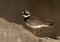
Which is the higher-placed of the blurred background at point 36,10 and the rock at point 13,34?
the rock at point 13,34

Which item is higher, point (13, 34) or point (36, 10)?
point (13, 34)

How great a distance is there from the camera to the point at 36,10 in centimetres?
962

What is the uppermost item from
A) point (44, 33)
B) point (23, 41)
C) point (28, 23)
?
point (23, 41)

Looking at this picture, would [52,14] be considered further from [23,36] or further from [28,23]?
[23,36]

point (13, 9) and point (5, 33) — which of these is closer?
point (5, 33)

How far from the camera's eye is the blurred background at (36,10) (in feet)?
29.9

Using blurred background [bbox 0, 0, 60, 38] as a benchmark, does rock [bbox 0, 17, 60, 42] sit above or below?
above

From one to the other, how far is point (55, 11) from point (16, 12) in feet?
4.65

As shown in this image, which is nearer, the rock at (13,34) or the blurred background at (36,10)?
the rock at (13,34)

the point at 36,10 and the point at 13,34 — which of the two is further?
the point at 36,10

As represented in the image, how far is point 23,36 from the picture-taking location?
5586 millimetres

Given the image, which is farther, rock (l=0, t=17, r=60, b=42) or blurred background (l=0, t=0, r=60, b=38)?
blurred background (l=0, t=0, r=60, b=38)

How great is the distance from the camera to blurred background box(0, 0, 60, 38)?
9.12 metres

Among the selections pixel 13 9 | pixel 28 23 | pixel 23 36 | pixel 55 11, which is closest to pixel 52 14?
pixel 55 11
